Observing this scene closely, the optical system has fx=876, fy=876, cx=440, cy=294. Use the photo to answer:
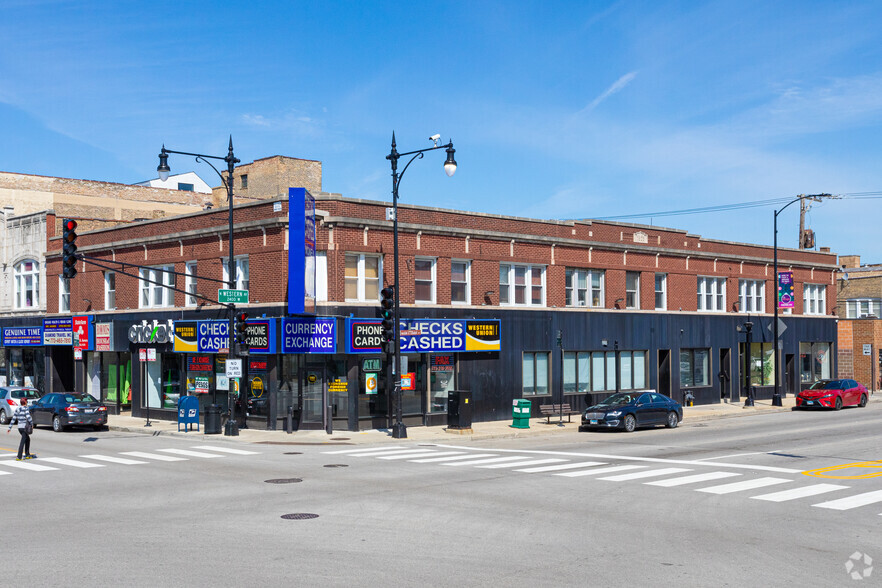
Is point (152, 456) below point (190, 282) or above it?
below

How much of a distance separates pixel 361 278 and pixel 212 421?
7616mm

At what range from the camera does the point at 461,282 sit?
36938 millimetres

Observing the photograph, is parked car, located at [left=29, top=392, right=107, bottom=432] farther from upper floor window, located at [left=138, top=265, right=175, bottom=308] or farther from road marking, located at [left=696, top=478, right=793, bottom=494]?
road marking, located at [left=696, top=478, right=793, bottom=494]

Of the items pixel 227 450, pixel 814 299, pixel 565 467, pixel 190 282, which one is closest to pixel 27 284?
pixel 190 282

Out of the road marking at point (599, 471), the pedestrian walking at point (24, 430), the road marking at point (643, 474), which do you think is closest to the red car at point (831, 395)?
Answer: the road marking at point (643, 474)

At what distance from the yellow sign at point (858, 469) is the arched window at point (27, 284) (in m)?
41.3

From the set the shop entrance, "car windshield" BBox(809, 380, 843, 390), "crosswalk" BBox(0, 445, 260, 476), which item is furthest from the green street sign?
"car windshield" BBox(809, 380, 843, 390)

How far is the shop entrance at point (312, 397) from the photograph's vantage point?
32500mm

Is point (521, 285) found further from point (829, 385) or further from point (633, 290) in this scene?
point (829, 385)

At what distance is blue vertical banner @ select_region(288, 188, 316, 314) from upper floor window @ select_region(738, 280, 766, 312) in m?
29.4

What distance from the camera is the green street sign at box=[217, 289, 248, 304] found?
101 ft

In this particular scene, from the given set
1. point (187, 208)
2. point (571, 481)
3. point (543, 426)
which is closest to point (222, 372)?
point (543, 426)

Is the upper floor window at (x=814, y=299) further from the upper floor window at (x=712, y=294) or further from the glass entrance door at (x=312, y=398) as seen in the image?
the glass entrance door at (x=312, y=398)

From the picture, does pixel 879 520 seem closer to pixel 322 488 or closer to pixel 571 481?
pixel 571 481
